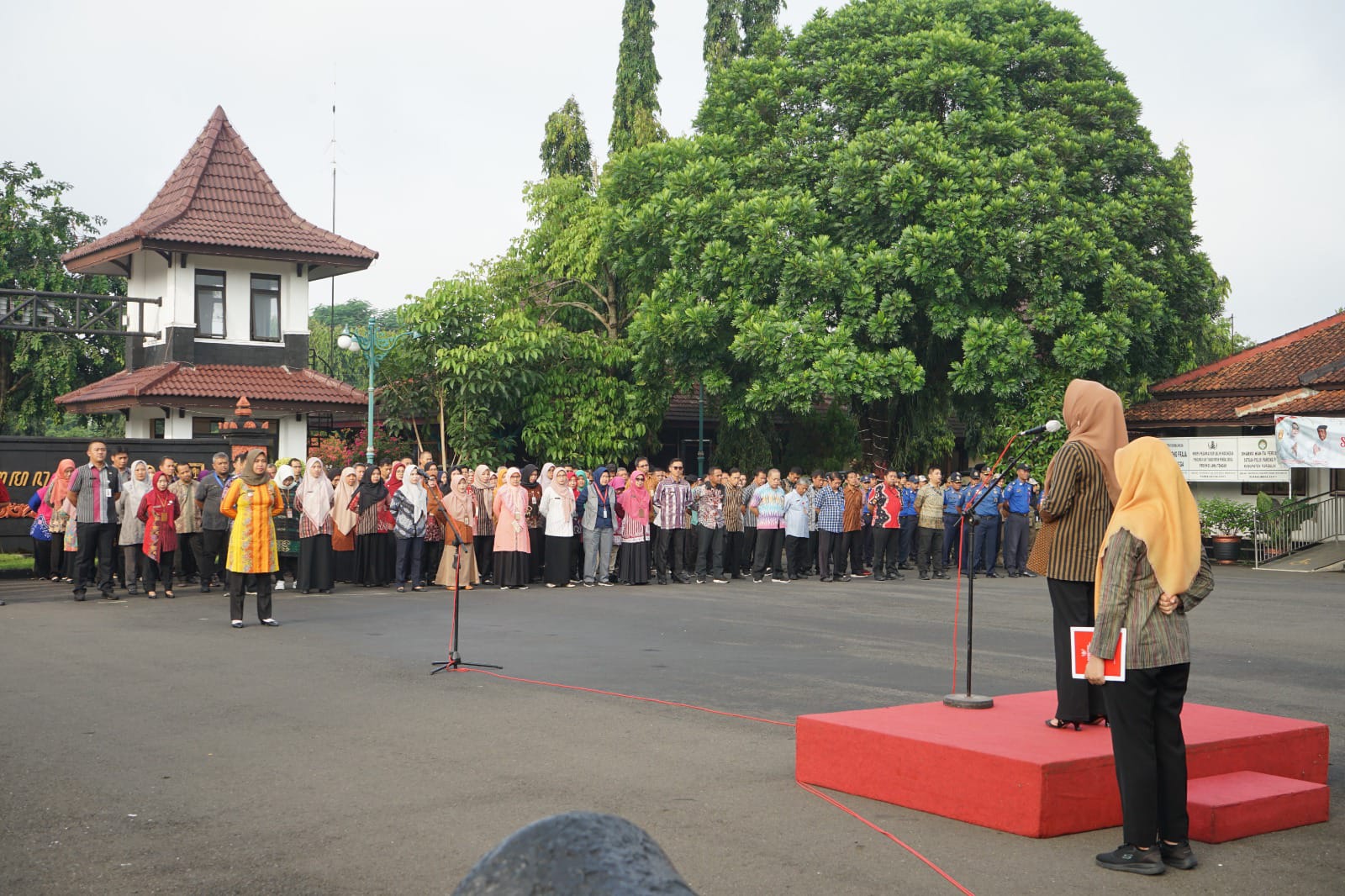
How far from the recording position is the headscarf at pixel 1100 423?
6707 millimetres

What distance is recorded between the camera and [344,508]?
61.8 ft

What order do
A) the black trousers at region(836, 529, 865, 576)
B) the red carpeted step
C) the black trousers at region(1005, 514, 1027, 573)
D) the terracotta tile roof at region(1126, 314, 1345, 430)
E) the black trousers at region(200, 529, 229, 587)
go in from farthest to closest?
the terracotta tile roof at region(1126, 314, 1345, 430) → the black trousers at region(1005, 514, 1027, 573) → the black trousers at region(836, 529, 865, 576) → the black trousers at region(200, 529, 229, 587) → the red carpeted step

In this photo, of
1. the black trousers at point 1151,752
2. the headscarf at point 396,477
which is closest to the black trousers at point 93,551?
the headscarf at point 396,477

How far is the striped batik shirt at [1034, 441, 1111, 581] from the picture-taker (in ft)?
22.0

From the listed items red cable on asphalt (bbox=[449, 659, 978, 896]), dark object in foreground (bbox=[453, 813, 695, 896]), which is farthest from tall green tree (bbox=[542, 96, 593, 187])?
dark object in foreground (bbox=[453, 813, 695, 896])

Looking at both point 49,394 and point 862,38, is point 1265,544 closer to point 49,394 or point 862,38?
point 862,38

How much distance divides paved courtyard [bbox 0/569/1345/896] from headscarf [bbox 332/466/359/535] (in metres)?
3.51

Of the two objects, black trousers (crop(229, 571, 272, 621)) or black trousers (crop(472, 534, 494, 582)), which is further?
black trousers (crop(472, 534, 494, 582))

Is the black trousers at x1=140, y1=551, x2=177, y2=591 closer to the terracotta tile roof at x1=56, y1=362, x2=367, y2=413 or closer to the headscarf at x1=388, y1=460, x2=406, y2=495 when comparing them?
the headscarf at x1=388, y1=460, x2=406, y2=495

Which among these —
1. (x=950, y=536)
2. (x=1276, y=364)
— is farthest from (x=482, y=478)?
(x=1276, y=364)

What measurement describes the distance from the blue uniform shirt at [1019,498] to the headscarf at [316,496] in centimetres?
1287

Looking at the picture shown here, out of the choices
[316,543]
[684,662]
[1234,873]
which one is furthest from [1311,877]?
[316,543]

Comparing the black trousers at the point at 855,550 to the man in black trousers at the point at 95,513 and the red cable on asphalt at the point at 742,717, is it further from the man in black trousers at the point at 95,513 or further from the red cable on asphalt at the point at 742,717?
the red cable on asphalt at the point at 742,717

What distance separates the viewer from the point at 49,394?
38156 mm
